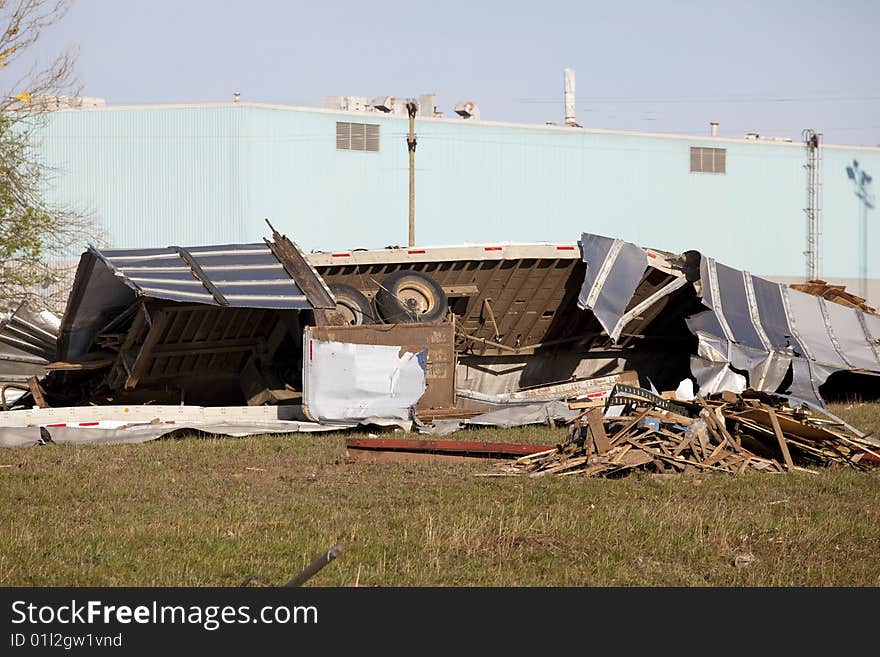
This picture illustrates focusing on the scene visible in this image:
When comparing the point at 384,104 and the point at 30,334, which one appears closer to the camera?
the point at 30,334

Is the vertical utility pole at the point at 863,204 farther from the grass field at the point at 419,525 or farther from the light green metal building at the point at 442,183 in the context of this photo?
the grass field at the point at 419,525

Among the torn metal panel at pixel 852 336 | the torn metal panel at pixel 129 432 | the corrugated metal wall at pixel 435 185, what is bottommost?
the torn metal panel at pixel 129 432

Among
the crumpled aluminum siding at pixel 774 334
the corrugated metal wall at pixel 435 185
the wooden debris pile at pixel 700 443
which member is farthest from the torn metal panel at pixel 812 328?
the corrugated metal wall at pixel 435 185

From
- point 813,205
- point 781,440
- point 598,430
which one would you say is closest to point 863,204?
point 813,205

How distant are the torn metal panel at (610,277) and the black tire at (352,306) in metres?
3.17

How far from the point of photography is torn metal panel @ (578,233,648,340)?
15977 mm

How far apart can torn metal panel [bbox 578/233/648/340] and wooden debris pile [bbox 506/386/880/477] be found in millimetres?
3962

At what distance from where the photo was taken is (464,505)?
29.1ft

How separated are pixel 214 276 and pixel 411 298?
10.5ft

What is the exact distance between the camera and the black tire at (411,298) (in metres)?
15.6

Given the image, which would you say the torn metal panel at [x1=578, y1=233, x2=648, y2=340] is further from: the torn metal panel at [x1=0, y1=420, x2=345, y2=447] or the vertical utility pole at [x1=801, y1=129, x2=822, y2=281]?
the vertical utility pole at [x1=801, y1=129, x2=822, y2=281]

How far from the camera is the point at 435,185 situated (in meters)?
36.7

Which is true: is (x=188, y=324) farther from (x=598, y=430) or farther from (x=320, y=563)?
(x=320, y=563)

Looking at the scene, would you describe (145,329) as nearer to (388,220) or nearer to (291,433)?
(291,433)
